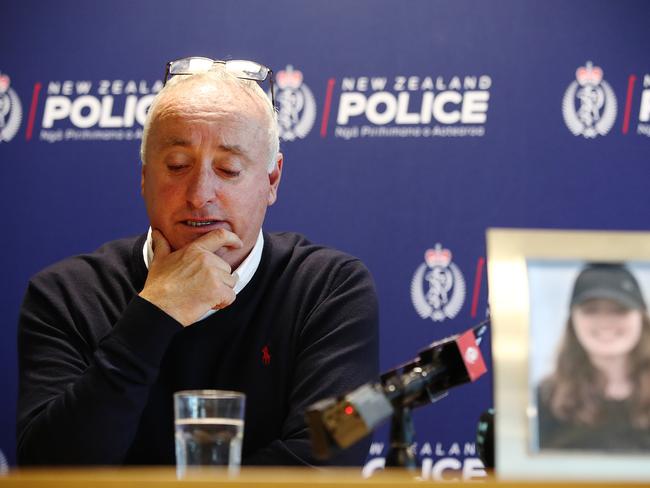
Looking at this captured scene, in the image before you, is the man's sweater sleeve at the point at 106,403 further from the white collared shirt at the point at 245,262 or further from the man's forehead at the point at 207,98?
the man's forehead at the point at 207,98

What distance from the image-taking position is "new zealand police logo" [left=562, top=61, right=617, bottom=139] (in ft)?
10.3

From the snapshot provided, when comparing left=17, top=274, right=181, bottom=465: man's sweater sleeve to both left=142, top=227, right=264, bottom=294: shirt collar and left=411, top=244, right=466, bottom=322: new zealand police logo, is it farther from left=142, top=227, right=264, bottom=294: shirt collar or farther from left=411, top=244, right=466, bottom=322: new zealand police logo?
left=411, top=244, right=466, bottom=322: new zealand police logo

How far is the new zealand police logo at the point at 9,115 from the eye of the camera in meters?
3.34

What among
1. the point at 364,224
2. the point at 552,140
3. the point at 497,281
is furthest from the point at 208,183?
the point at 552,140

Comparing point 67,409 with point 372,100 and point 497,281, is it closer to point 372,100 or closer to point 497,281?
point 497,281

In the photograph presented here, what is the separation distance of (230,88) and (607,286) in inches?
47.6

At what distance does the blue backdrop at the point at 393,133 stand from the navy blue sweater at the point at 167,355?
1120 mm

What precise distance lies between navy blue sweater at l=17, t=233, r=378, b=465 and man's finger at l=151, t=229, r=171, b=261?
9cm

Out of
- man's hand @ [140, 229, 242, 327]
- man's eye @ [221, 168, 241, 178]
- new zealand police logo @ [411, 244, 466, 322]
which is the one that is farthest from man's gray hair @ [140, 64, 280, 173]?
new zealand police logo @ [411, 244, 466, 322]

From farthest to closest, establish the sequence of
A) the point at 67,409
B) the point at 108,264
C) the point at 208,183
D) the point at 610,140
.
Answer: the point at 610,140
the point at 108,264
the point at 208,183
the point at 67,409

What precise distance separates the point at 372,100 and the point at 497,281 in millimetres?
2354

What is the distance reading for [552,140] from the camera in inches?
124

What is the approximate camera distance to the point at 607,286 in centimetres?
91

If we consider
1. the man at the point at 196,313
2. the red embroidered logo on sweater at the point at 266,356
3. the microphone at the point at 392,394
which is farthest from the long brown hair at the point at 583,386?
the red embroidered logo on sweater at the point at 266,356
